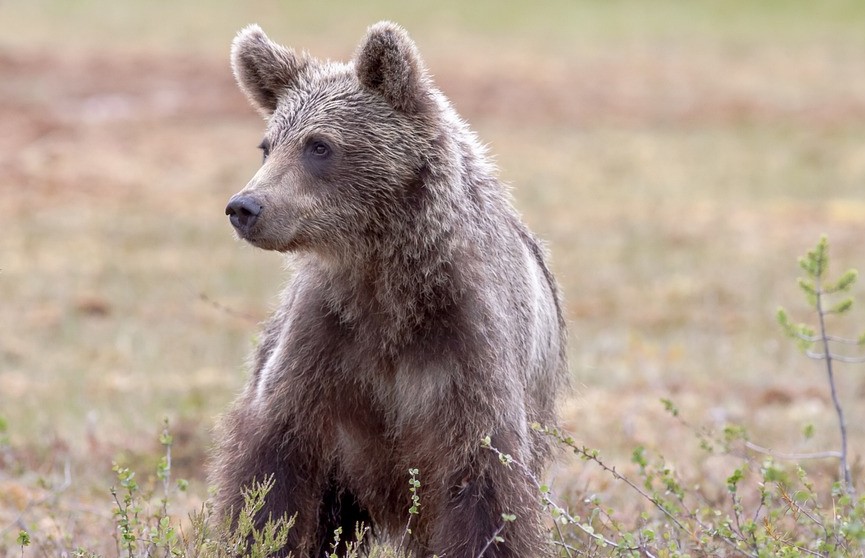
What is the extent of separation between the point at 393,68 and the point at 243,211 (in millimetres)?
869

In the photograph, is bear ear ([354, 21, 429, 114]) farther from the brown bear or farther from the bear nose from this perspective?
the bear nose

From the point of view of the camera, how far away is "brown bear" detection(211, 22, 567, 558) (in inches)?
186

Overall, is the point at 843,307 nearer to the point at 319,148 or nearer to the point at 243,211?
the point at 319,148

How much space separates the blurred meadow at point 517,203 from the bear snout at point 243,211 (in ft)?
5.61

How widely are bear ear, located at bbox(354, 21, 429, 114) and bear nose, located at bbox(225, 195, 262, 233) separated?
A: 0.77 meters

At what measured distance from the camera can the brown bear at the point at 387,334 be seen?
4.73 m

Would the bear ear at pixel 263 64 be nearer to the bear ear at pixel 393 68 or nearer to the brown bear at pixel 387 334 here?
the brown bear at pixel 387 334

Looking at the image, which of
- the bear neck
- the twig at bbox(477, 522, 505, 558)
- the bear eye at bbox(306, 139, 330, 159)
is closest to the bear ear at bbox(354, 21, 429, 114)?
the bear neck

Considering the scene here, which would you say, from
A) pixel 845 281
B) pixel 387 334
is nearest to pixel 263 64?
pixel 387 334

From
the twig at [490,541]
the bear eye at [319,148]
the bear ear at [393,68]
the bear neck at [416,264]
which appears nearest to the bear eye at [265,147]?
the bear eye at [319,148]

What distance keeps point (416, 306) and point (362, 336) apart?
252 mm

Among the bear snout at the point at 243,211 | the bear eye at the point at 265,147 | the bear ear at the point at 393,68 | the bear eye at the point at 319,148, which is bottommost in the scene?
the bear snout at the point at 243,211

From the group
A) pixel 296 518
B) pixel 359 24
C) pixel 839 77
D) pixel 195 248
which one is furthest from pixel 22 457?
pixel 359 24

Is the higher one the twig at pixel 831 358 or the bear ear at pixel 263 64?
the bear ear at pixel 263 64
